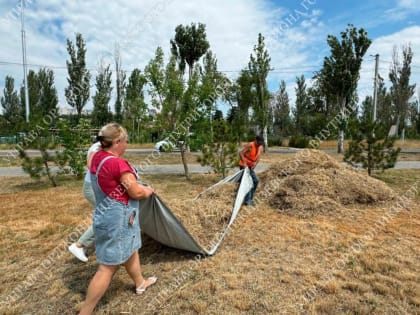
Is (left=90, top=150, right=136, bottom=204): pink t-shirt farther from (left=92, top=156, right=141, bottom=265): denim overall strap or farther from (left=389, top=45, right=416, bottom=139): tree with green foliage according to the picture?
(left=389, top=45, right=416, bottom=139): tree with green foliage

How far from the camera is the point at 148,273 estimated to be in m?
2.84

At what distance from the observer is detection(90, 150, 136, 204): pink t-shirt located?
76.5 inches

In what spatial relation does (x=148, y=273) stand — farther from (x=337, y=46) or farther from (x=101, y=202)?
(x=337, y=46)

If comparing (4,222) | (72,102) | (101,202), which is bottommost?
(4,222)

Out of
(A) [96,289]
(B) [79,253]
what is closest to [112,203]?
(A) [96,289]

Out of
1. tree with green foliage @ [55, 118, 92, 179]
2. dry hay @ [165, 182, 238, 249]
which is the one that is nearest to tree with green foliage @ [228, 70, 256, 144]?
tree with green foliage @ [55, 118, 92, 179]

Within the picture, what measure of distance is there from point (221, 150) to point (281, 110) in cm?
2963

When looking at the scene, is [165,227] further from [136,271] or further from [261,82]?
[261,82]

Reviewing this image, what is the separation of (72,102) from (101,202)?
2560 centimetres

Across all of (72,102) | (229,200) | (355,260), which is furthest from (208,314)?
(72,102)

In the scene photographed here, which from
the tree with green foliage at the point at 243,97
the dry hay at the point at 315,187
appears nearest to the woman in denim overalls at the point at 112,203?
the dry hay at the point at 315,187

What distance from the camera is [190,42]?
15047 mm

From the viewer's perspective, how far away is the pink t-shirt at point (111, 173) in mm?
1944

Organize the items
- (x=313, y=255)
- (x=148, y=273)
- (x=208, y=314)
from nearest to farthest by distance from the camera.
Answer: (x=208, y=314) → (x=148, y=273) → (x=313, y=255)
